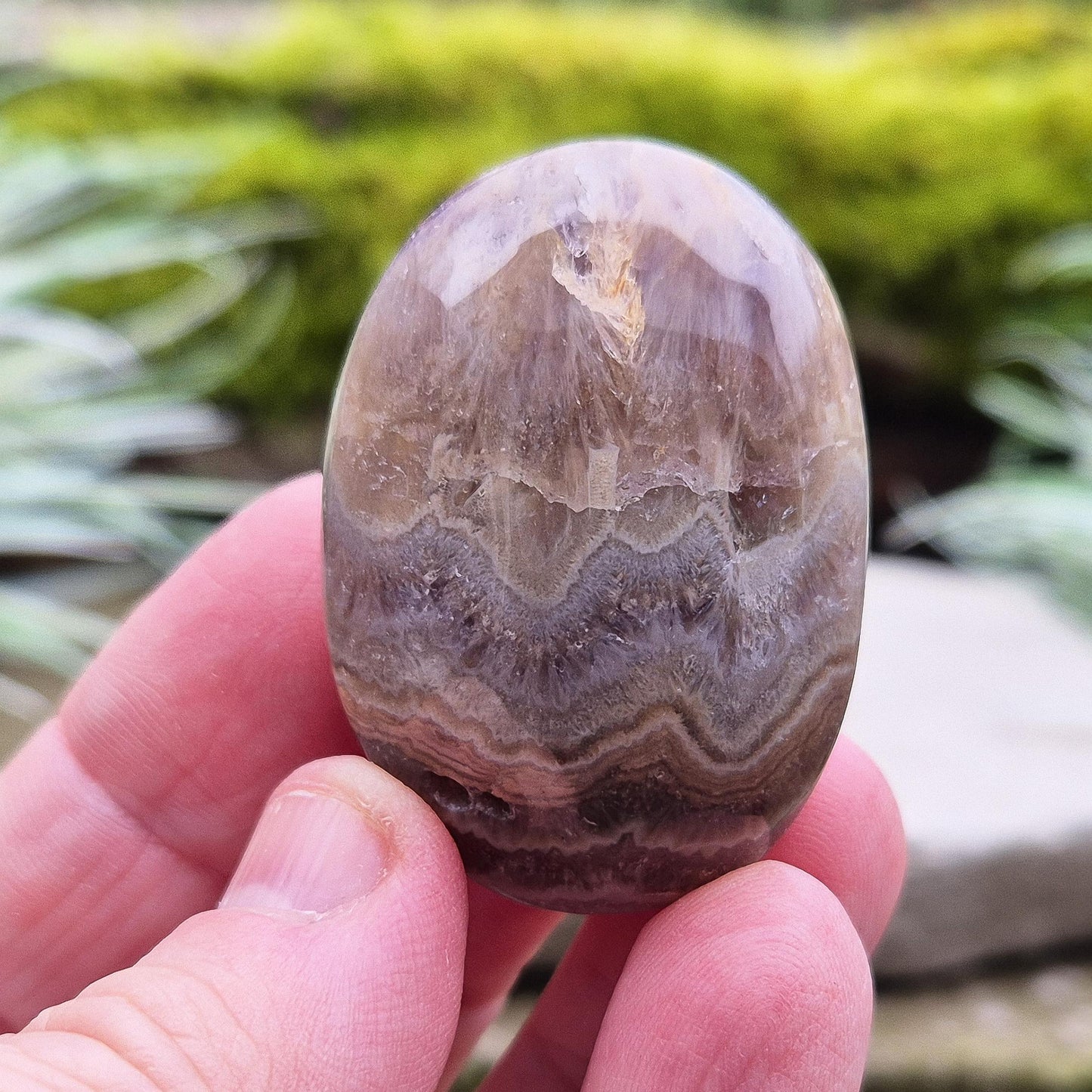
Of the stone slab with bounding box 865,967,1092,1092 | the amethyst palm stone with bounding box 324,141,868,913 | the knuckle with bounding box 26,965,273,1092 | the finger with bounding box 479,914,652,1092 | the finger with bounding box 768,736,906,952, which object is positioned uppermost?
the amethyst palm stone with bounding box 324,141,868,913

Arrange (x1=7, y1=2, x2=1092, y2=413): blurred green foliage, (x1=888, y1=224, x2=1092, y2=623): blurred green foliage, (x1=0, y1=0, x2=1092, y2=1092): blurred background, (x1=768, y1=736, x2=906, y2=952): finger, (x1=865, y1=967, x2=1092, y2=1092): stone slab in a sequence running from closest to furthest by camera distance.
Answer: (x1=768, y1=736, x2=906, y2=952): finger
(x1=865, y1=967, x2=1092, y2=1092): stone slab
(x1=0, y1=0, x2=1092, y2=1092): blurred background
(x1=888, y1=224, x2=1092, y2=623): blurred green foliage
(x1=7, y1=2, x2=1092, y2=413): blurred green foliage

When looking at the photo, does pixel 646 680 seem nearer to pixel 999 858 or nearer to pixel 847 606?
pixel 847 606

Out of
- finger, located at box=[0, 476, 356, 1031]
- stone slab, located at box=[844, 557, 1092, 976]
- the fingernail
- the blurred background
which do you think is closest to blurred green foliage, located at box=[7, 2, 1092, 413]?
the blurred background

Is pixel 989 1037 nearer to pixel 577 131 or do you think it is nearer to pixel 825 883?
pixel 825 883

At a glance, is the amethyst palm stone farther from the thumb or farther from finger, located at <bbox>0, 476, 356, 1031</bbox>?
finger, located at <bbox>0, 476, 356, 1031</bbox>

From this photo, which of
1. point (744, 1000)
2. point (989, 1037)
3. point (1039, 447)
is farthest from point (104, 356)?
point (1039, 447)

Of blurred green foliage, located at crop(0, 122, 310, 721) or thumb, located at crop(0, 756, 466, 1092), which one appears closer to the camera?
thumb, located at crop(0, 756, 466, 1092)

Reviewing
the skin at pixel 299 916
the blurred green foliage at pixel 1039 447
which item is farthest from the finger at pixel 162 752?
the blurred green foliage at pixel 1039 447

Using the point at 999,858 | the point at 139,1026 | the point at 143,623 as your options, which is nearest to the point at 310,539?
the point at 143,623
